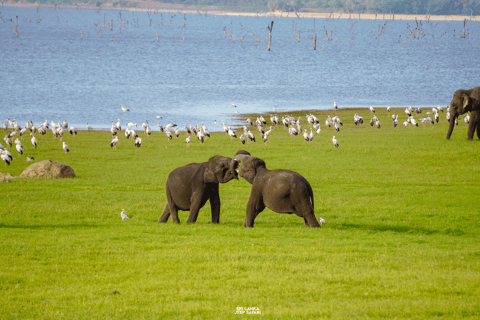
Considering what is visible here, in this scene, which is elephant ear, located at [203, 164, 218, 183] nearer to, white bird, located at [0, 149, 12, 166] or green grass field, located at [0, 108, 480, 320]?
green grass field, located at [0, 108, 480, 320]

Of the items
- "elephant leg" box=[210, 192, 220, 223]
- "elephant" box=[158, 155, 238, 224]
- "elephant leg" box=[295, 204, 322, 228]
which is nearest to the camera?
"elephant leg" box=[295, 204, 322, 228]

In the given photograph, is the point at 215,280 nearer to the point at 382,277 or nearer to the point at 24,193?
the point at 382,277

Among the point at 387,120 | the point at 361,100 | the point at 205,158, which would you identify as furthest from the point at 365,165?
the point at 361,100

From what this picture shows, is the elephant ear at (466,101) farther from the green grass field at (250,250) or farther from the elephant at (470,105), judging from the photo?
the green grass field at (250,250)

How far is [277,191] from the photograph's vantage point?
14.2m

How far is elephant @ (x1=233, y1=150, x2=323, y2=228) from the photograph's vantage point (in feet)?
46.5

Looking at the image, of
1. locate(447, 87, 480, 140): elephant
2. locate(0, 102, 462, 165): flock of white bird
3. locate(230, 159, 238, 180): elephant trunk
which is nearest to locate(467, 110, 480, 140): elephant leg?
locate(447, 87, 480, 140): elephant

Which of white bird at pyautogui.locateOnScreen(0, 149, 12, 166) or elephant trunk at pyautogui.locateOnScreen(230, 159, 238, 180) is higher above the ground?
elephant trunk at pyautogui.locateOnScreen(230, 159, 238, 180)

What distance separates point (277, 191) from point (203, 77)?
85.8m

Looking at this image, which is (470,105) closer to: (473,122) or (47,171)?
(473,122)

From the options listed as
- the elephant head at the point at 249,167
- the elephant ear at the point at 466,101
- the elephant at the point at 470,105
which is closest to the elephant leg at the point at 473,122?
the elephant at the point at 470,105

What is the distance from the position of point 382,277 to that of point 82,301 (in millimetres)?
4979

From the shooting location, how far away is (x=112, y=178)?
84.6 feet

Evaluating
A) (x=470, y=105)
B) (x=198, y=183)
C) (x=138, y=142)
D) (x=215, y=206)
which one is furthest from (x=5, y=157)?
(x=470, y=105)
